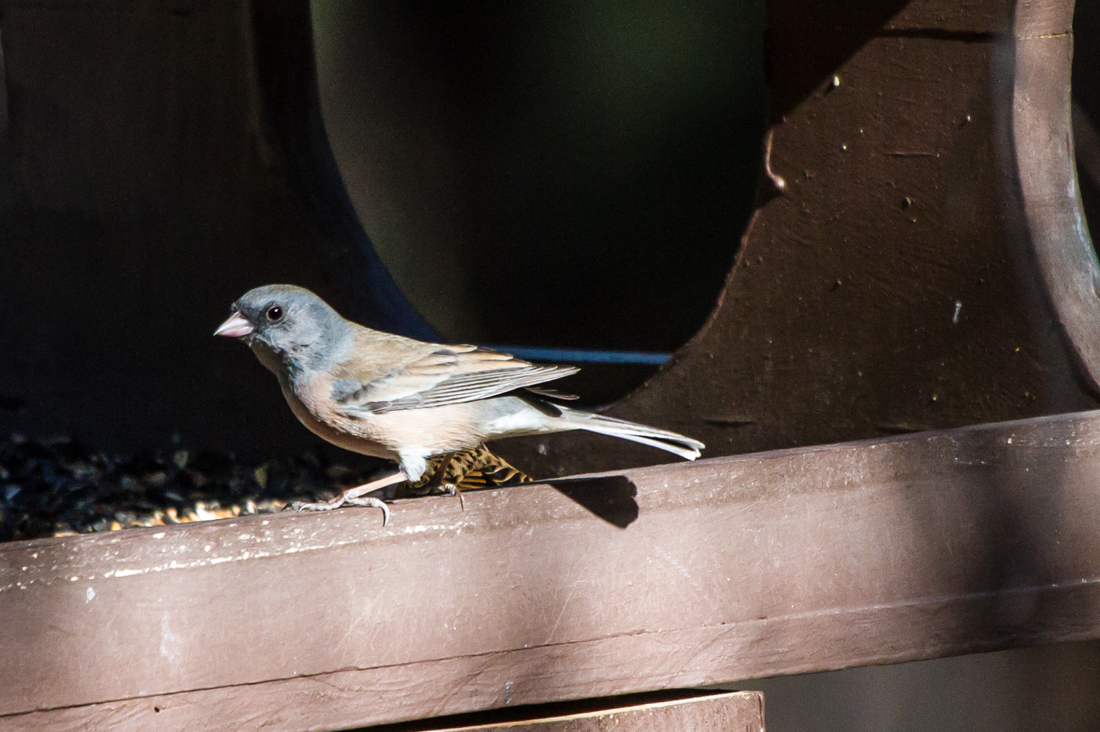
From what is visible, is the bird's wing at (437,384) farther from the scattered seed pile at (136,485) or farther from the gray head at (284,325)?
the scattered seed pile at (136,485)

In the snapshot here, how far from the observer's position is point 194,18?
4555 millimetres

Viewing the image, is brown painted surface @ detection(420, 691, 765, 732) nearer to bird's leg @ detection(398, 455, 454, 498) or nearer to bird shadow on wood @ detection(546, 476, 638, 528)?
bird shadow on wood @ detection(546, 476, 638, 528)

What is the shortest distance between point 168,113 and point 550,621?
336cm

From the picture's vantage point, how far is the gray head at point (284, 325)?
2635 millimetres

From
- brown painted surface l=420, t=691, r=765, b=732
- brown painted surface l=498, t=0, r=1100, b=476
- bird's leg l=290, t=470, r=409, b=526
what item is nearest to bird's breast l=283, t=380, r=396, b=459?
bird's leg l=290, t=470, r=409, b=526

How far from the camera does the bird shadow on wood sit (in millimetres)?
2109

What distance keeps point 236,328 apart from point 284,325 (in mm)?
113

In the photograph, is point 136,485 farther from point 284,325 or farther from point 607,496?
point 607,496

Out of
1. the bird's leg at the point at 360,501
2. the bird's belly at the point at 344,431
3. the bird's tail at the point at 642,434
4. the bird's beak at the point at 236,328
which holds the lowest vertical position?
the bird's leg at the point at 360,501

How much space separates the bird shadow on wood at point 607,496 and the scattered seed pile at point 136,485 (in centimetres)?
144

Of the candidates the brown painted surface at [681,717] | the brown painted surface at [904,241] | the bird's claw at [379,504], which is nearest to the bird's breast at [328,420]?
the bird's claw at [379,504]

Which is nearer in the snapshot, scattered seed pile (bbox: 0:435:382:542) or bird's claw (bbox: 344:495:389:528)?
bird's claw (bbox: 344:495:389:528)

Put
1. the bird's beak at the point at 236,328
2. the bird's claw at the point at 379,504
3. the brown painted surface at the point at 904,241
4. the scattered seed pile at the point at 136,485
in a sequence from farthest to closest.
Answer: the scattered seed pile at the point at 136,485
the brown painted surface at the point at 904,241
the bird's beak at the point at 236,328
the bird's claw at the point at 379,504

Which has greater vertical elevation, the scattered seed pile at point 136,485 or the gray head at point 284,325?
the gray head at point 284,325
